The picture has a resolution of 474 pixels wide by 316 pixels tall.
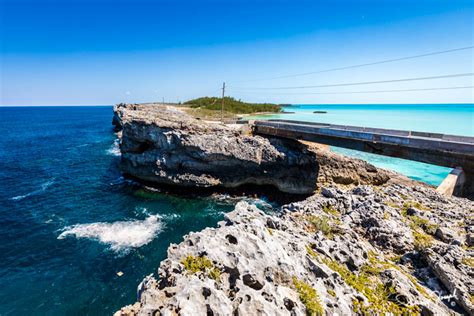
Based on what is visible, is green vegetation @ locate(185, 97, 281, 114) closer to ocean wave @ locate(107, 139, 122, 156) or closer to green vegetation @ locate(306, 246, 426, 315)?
ocean wave @ locate(107, 139, 122, 156)

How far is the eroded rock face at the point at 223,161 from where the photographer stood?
29.5 metres

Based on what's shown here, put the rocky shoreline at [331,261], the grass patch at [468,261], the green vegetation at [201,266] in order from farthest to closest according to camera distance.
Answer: the grass patch at [468,261] → the green vegetation at [201,266] → the rocky shoreline at [331,261]

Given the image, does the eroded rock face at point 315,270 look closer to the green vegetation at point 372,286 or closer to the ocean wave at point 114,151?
the green vegetation at point 372,286

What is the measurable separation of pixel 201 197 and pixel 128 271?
13440 mm

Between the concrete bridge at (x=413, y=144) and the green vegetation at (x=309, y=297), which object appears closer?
the green vegetation at (x=309, y=297)

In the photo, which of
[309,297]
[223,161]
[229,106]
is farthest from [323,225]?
[229,106]

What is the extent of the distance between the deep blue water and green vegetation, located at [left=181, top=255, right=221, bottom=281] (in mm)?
11253

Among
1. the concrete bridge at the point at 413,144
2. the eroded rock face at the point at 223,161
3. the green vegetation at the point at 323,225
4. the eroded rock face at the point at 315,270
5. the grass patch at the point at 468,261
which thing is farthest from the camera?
the eroded rock face at the point at 223,161

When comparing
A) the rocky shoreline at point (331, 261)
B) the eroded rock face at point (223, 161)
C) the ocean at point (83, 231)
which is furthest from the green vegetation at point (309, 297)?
the eroded rock face at point (223, 161)

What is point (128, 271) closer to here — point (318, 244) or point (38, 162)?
point (318, 244)

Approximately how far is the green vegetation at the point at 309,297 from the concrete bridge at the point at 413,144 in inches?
570

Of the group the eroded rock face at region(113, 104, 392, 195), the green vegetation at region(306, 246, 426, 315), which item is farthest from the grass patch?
the eroded rock face at region(113, 104, 392, 195)

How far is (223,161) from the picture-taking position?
3008 cm

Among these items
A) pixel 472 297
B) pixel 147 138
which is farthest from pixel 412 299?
pixel 147 138
